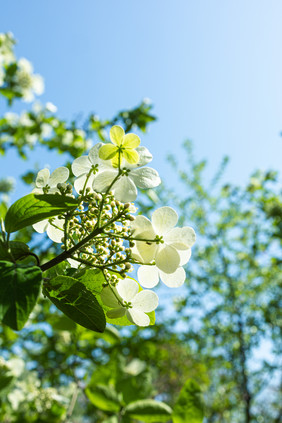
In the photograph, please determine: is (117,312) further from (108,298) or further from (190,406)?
(190,406)

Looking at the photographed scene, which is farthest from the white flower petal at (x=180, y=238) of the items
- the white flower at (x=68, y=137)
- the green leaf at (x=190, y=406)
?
the white flower at (x=68, y=137)

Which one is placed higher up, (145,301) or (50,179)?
(50,179)

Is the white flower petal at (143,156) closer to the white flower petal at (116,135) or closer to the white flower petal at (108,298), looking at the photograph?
the white flower petal at (116,135)

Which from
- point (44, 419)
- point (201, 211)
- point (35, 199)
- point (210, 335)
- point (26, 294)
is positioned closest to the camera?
point (26, 294)

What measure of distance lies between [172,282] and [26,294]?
279mm

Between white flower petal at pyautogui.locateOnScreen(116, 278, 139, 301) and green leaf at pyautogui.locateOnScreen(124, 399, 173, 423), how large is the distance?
84 centimetres

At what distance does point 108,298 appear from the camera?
60 centimetres

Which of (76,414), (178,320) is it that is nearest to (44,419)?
(76,414)

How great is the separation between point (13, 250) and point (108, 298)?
184 mm

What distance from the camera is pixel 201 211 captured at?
6.52 m

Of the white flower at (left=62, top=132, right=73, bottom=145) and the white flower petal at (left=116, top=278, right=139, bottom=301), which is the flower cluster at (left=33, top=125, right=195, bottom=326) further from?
the white flower at (left=62, top=132, right=73, bottom=145)

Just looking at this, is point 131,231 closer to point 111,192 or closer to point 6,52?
point 111,192

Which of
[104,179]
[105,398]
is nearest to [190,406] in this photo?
[105,398]

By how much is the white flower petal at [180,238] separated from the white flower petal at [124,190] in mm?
94
